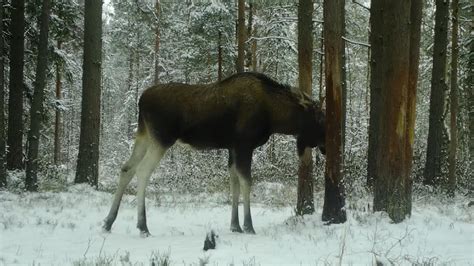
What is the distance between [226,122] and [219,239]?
2.16m

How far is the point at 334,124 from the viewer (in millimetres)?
7141

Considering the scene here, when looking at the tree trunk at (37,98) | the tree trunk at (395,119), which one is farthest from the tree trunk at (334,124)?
the tree trunk at (37,98)

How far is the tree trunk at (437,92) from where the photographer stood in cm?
1432

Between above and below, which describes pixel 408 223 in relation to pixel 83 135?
below

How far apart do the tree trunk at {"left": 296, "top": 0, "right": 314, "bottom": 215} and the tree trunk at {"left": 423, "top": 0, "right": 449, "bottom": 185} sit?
283 inches

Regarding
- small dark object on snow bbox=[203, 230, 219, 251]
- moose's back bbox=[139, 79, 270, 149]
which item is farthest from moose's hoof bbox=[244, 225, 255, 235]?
small dark object on snow bbox=[203, 230, 219, 251]

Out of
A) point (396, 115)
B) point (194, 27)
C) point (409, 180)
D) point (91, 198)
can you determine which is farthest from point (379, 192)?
point (194, 27)

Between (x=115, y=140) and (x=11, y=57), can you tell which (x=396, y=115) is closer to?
(x=11, y=57)

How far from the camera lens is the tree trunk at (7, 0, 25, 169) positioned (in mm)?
13477

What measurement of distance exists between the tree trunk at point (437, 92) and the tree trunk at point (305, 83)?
7194 millimetres

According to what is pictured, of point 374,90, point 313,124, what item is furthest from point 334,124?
point 374,90

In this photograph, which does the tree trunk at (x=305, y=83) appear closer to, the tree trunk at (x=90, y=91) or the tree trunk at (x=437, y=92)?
the tree trunk at (x=90, y=91)

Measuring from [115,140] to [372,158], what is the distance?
46.4 meters

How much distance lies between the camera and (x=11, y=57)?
13.8 meters
